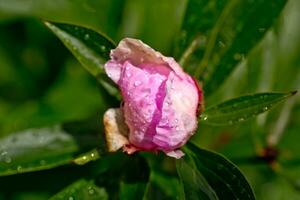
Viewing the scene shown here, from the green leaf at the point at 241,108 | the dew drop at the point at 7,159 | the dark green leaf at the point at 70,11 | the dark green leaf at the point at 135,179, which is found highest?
the green leaf at the point at 241,108

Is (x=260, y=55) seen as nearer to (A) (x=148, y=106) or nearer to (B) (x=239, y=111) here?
(B) (x=239, y=111)

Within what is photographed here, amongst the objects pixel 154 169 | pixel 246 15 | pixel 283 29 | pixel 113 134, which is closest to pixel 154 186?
pixel 154 169

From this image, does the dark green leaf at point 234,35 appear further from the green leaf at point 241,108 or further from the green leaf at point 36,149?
the green leaf at point 36,149

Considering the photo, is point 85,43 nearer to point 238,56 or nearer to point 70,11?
point 238,56

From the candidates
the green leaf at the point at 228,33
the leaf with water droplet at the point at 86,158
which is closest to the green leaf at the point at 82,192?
the leaf with water droplet at the point at 86,158

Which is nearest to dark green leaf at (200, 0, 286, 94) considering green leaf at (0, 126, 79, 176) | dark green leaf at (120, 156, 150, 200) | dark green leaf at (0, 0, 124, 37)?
dark green leaf at (120, 156, 150, 200)

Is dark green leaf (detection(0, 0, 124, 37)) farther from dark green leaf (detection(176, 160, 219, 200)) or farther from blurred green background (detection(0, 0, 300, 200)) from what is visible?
dark green leaf (detection(176, 160, 219, 200))
